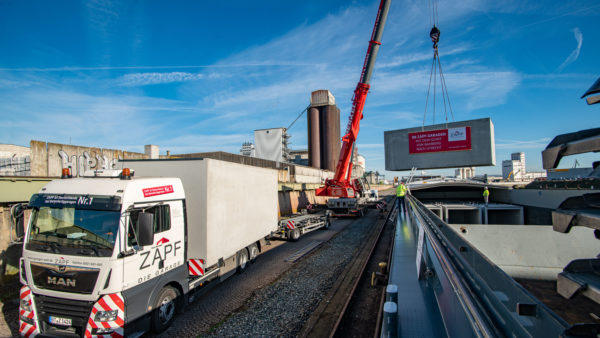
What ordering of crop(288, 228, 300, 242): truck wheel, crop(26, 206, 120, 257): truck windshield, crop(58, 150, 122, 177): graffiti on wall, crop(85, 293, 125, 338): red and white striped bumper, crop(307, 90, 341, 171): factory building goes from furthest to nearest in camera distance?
crop(307, 90, 341, 171): factory building < crop(288, 228, 300, 242): truck wheel < crop(58, 150, 122, 177): graffiti on wall < crop(26, 206, 120, 257): truck windshield < crop(85, 293, 125, 338): red and white striped bumper

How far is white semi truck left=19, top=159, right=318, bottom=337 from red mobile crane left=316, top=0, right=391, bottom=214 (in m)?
15.2

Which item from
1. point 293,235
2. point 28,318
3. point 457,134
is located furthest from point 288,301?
point 457,134

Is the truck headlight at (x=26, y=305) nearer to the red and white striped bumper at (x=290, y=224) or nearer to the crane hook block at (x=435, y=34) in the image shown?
the red and white striped bumper at (x=290, y=224)

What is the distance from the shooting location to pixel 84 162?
12.3 m

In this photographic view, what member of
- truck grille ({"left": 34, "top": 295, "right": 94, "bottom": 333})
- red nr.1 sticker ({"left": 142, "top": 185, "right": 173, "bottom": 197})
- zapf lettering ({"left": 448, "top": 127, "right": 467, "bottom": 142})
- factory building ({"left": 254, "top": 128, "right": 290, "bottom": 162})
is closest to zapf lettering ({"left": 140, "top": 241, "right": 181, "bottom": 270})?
truck grille ({"left": 34, "top": 295, "right": 94, "bottom": 333})

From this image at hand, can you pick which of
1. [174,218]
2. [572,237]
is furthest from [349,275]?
[572,237]

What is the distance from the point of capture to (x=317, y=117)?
2077 inches

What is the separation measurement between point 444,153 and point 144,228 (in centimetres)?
1672

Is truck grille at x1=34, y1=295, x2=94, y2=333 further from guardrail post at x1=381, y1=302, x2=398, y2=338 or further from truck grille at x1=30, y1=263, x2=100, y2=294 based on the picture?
guardrail post at x1=381, y1=302, x2=398, y2=338

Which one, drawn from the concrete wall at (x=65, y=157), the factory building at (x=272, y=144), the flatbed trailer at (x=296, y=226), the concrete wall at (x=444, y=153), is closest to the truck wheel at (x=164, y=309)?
the flatbed trailer at (x=296, y=226)

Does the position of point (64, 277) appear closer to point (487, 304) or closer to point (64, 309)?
→ point (64, 309)

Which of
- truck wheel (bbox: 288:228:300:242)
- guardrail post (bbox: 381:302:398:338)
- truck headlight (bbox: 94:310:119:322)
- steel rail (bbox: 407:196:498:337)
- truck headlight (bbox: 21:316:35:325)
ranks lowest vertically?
truck wheel (bbox: 288:228:300:242)

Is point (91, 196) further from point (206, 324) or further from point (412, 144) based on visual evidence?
point (412, 144)

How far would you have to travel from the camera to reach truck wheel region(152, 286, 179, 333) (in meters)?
5.45
